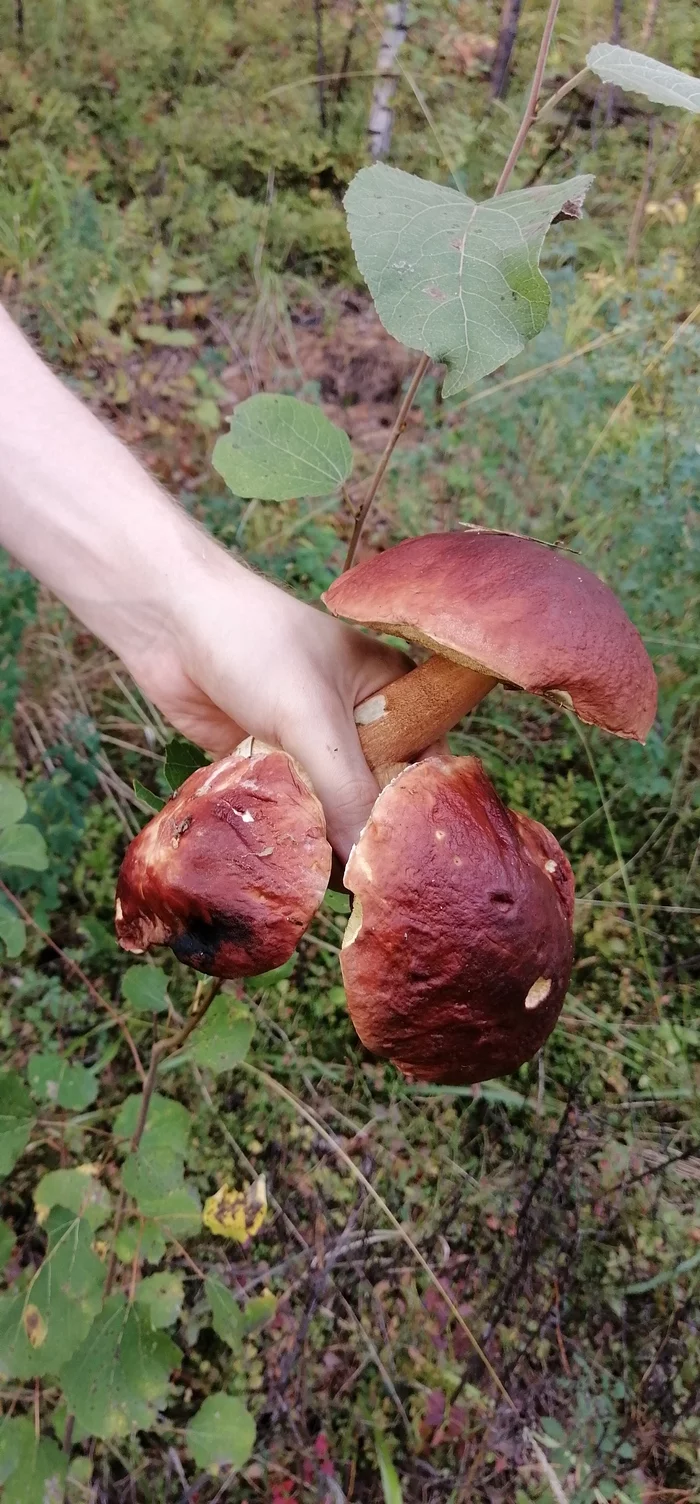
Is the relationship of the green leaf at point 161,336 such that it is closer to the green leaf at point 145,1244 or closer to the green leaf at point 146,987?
the green leaf at point 146,987

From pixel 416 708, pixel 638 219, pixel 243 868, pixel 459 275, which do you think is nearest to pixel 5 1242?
pixel 243 868

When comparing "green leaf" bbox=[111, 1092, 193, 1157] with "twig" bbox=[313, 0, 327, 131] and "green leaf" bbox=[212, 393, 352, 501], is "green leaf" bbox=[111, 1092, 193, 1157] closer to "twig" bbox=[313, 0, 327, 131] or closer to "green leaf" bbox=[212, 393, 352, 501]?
"green leaf" bbox=[212, 393, 352, 501]

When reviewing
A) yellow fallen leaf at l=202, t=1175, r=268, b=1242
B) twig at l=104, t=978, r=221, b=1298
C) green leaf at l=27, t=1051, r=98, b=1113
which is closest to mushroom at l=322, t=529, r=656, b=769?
twig at l=104, t=978, r=221, b=1298

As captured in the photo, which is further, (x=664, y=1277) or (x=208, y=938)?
(x=664, y=1277)

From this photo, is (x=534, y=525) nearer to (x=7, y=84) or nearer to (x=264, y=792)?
(x=264, y=792)

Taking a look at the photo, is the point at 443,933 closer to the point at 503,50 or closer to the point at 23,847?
the point at 23,847

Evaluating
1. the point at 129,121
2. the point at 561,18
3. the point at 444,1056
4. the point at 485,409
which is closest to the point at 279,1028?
the point at 444,1056
